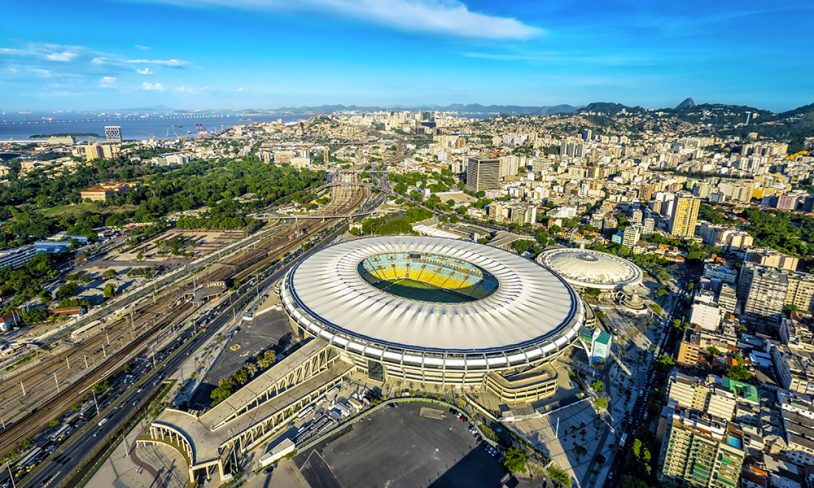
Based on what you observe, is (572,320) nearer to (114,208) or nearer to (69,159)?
(114,208)

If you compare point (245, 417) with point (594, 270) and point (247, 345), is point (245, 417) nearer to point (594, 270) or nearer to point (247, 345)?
point (247, 345)

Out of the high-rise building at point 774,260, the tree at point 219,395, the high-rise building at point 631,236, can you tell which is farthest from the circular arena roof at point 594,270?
the tree at point 219,395

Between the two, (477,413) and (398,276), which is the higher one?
(398,276)

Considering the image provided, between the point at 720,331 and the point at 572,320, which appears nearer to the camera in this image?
the point at 572,320

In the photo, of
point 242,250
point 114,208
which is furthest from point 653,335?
point 114,208

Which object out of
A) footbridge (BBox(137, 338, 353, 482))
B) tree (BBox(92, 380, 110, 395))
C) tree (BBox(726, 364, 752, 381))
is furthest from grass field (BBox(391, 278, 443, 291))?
tree (BBox(92, 380, 110, 395))

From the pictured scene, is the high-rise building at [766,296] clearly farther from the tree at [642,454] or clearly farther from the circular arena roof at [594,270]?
the tree at [642,454]
